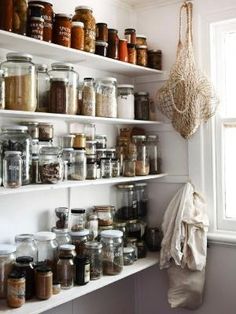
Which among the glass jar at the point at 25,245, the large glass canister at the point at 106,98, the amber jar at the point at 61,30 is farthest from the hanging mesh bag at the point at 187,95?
the glass jar at the point at 25,245

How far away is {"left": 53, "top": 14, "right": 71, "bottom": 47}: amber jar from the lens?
1824 millimetres

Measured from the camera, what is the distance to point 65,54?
6.26ft

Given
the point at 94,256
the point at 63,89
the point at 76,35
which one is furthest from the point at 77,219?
the point at 76,35

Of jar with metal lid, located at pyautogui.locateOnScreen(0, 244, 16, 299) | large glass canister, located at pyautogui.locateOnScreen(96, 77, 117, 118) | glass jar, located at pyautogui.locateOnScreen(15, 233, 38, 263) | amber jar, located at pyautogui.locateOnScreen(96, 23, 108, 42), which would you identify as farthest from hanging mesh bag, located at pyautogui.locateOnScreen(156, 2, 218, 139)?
jar with metal lid, located at pyautogui.locateOnScreen(0, 244, 16, 299)

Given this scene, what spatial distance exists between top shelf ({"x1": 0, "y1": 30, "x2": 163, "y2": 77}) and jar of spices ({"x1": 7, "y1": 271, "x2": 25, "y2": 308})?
982 mm

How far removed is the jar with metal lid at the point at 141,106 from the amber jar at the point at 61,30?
73 cm

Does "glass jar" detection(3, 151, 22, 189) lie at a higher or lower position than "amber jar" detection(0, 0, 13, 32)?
lower

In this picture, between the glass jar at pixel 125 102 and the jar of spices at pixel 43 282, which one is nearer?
the jar of spices at pixel 43 282

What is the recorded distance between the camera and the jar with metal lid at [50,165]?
1790 mm

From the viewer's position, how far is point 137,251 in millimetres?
2301

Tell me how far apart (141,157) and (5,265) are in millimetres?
1078

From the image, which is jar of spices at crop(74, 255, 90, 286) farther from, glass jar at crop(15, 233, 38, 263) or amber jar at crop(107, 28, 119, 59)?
amber jar at crop(107, 28, 119, 59)

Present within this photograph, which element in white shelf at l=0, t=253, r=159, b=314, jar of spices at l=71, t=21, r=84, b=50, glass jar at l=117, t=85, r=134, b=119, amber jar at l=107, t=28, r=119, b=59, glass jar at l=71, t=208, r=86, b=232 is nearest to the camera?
white shelf at l=0, t=253, r=159, b=314

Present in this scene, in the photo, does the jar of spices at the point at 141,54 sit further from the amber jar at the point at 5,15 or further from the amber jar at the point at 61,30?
the amber jar at the point at 5,15
